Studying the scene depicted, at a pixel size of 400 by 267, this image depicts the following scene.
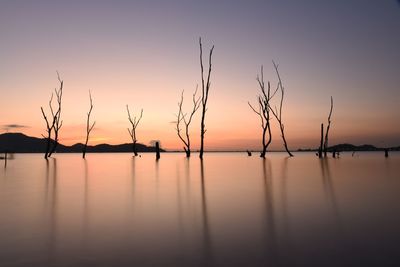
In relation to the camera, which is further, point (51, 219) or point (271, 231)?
point (51, 219)

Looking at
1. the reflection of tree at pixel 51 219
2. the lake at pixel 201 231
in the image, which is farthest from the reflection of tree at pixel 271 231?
the reflection of tree at pixel 51 219

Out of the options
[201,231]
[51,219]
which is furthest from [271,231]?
[51,219]

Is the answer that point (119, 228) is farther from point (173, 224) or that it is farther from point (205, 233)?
point (205, 233)

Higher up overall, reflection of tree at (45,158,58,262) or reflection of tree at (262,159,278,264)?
reflection of tree at (45,158,58,262)

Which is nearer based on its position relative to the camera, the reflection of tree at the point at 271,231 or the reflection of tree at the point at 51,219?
the reflection of tree at the point at 271,231

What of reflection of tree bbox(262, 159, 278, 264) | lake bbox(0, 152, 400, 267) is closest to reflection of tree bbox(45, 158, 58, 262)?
lake bbox(0, 152, 400, 267)

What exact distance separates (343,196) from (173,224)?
4.24m

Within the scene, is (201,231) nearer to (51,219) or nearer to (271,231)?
(271,231)

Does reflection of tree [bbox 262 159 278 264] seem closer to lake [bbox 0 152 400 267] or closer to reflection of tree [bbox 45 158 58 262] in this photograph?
lake [bbox 0 152 400 267]

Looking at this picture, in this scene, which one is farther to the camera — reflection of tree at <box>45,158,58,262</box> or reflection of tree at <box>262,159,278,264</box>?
reflection of tree at <box>45,158,58,262</box>

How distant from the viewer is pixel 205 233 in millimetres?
3846

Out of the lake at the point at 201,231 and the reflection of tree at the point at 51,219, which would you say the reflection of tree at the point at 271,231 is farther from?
the reflection of tree at the point at 51,219

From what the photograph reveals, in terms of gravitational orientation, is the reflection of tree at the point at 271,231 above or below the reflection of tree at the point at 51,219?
below

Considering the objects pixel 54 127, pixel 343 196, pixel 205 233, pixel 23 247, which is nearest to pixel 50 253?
pixel 23 247
